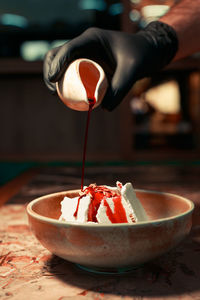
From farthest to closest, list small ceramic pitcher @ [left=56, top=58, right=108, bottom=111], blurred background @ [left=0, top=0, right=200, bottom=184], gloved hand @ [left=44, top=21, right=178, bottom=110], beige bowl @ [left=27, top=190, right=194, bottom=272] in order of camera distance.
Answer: blurred background @ [left=0, top=0, right=200, bottom=184] < gloved hand @ [left=44, top=21, right=178, bottom=110] < small ceramic pitcher @ [left=56, top=58, right=108, bottom=111] < beige bowl @ [left=27, top=190, right=194, bottom=272]

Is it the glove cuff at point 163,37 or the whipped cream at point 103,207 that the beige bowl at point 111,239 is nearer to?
the whipped cream at point 103,207

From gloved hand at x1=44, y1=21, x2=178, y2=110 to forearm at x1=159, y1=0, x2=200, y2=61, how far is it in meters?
0.04

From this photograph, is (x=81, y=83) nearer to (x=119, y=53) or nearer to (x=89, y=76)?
(x=89, y=76)

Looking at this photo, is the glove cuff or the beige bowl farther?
the glove cuff

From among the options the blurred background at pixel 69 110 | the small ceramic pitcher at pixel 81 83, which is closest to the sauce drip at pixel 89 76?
the small ceramic pitcher at pixel 81 83

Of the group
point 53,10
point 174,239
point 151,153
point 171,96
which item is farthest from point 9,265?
point 171,96

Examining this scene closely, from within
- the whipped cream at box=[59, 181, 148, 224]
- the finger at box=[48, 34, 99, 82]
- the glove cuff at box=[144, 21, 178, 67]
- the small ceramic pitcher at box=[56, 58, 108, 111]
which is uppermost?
the glove cuff at box=[144, 21, 178, 67]

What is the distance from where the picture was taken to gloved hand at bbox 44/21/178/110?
940mm

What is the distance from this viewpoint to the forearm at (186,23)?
3.77 ft

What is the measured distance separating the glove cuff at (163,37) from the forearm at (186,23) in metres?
0.03

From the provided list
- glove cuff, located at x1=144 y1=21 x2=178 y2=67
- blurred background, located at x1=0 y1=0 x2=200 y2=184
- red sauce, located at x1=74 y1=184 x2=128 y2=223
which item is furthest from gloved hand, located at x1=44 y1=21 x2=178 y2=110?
blurred background, located at x1=0 y1=0 x2=200 y2=184

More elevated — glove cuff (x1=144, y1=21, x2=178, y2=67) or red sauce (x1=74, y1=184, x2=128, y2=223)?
glove cuff (x1=144, y1=21, x2=178, y2=67)

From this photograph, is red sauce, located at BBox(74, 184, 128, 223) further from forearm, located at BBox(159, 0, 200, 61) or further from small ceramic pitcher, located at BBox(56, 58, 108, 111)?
forearm, located at BBox(159, 0, 200, 61)

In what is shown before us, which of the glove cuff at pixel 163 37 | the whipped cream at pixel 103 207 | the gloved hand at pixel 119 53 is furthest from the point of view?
the glove cuff at pixel 163 37
